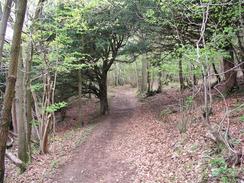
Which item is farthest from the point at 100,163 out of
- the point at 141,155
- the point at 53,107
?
the point at 53,107

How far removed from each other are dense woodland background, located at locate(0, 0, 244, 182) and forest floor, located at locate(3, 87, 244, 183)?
30 cm

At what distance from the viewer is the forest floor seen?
7.30 metres

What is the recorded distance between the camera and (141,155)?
31.2 ft

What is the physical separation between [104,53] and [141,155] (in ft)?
35.7

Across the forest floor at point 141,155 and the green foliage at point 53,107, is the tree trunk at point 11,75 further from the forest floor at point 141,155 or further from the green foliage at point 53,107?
the green foliage at point 53,107

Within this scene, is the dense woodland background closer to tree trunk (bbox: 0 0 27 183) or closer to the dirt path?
tree trunk (bbox: 0 0 27 183)

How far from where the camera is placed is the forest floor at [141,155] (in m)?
7.30

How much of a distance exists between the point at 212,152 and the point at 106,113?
13707 millimetres

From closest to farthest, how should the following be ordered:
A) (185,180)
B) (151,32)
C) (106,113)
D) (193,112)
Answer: (185,180) → (193,112) → (151,32) → (106,113)

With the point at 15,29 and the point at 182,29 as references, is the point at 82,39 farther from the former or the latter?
the point at 15,29

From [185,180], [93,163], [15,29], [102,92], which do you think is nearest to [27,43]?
[93,163]

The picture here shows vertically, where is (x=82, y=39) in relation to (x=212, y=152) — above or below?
above

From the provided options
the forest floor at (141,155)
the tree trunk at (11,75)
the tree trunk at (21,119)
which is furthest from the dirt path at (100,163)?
the tree trunk at (11,75)

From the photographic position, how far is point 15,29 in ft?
15.1
